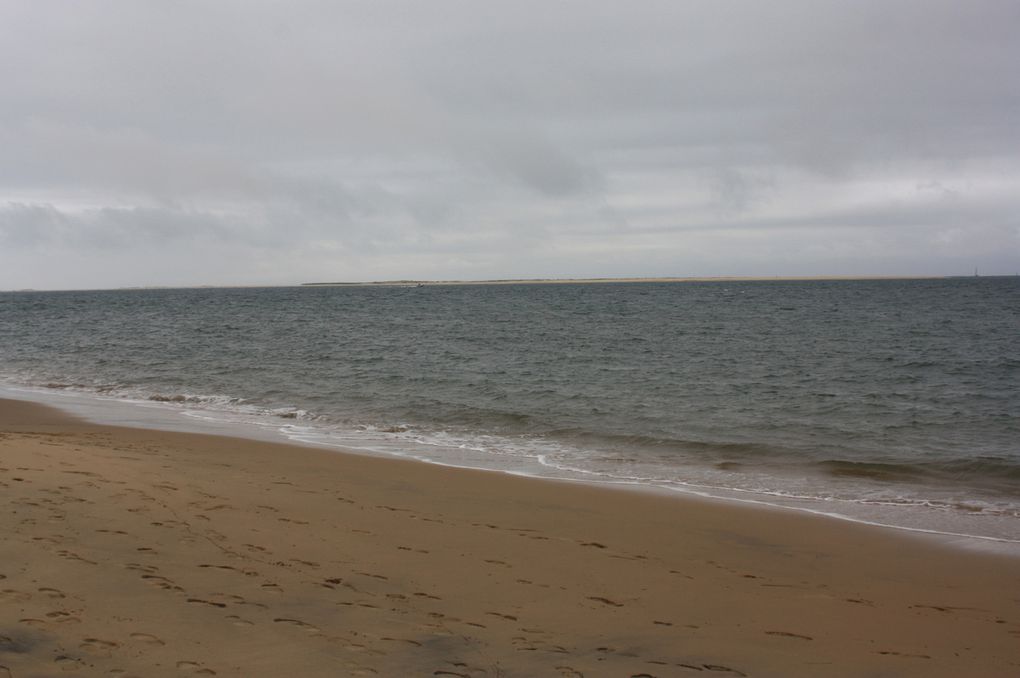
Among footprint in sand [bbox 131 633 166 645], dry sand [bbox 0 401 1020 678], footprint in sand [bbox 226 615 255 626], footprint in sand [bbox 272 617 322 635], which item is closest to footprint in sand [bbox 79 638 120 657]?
dry sand [bbox 0 401 1020 678]

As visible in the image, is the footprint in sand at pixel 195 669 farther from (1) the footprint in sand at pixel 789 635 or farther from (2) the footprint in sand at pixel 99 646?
(1) the footprint in sand at pixel 789 635

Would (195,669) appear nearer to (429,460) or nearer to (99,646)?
(99,646)

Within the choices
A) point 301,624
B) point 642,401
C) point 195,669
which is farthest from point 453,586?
point 642,401

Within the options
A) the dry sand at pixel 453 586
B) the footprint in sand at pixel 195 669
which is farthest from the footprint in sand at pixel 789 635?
the footprint in sand at pixel 195 669

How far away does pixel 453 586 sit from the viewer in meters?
6.07

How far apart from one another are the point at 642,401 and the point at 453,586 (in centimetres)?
1376

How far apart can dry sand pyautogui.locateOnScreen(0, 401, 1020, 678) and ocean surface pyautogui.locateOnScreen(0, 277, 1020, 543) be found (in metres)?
2.48

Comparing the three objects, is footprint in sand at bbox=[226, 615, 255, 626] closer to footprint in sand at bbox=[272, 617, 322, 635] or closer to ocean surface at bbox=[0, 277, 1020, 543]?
footprint in sand at bbox=[272, 617, 322, 635]

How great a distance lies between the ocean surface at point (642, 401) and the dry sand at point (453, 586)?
2.48 m

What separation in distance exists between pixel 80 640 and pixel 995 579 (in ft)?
26.2

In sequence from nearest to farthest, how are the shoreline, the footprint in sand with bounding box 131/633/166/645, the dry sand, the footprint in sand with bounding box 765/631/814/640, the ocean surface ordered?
the footprint in sand with bounding box 131/633/166/645, the dry sand, the footprint in sand with bounding box 765/631/814/640, the shoreline, the ocean surface

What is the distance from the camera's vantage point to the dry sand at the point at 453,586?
4.65m

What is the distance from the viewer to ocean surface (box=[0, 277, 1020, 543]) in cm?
1190

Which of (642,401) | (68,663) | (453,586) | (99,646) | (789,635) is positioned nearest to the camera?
(68,663)
